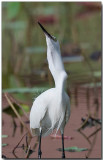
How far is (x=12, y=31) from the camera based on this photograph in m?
10.0

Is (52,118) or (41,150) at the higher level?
(52,118)

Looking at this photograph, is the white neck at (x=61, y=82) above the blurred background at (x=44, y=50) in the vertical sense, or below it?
above

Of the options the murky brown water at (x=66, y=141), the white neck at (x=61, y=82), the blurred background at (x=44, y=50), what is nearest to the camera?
the white neck at (x=61, y=82)

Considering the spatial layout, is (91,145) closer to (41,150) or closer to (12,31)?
(41,150)

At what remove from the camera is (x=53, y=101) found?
3.63m

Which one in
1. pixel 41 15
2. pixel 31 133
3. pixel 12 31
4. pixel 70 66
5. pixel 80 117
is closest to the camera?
pixel 31 133

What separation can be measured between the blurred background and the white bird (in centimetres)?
Result: 25

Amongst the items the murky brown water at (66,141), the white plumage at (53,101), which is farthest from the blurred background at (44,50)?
the murky brown water at (66,141)

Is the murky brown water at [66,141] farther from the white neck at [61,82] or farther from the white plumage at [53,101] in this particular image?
the white neck at [61,82]

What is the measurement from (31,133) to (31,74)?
3.47m

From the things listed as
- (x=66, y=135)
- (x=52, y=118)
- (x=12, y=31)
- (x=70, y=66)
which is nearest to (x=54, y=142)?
(x=66, y=135)

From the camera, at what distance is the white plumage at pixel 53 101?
359 cm

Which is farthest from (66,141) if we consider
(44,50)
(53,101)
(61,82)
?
(44,50)

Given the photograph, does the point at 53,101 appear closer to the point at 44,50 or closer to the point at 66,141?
the point at 66,141
